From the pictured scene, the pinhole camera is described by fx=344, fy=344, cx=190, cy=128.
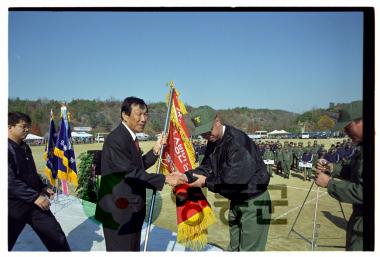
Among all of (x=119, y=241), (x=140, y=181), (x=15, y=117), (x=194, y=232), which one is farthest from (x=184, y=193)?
(x=15, y=117)

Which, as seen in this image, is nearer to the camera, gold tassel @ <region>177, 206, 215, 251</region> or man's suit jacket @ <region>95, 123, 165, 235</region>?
man's suit jacket @ <region>95, 123, 165, 235</region>

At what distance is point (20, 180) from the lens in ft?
9.34

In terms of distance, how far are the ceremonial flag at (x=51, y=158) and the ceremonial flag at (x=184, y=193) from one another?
1.42 m

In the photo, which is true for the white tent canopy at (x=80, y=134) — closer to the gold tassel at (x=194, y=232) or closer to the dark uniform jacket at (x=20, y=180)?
the dark uniform jacket at (x=20, y=180)

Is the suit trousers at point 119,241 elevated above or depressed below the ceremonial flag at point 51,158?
below

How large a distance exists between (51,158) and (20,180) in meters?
1.30

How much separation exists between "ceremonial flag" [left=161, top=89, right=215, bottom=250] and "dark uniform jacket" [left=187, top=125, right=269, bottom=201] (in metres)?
0.30

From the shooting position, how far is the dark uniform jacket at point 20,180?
2793mm

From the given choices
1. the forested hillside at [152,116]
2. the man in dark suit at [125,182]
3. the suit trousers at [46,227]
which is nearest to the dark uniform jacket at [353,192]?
the forested hillside at [152,116]

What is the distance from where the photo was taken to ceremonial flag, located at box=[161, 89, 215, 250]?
3.24 metres

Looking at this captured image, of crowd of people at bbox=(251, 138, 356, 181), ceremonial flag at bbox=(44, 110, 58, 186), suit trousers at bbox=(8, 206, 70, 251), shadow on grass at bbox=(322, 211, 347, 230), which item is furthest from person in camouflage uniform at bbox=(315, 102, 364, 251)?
ceremonial flag at bbox=(44, 110, 58, 186)

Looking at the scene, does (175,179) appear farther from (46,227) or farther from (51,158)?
(51,158)

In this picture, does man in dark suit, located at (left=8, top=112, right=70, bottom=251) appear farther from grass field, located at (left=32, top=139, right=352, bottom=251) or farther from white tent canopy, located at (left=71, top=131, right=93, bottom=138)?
white tent canopy, located at (left=71, top=131, right=93, bottom=138)
